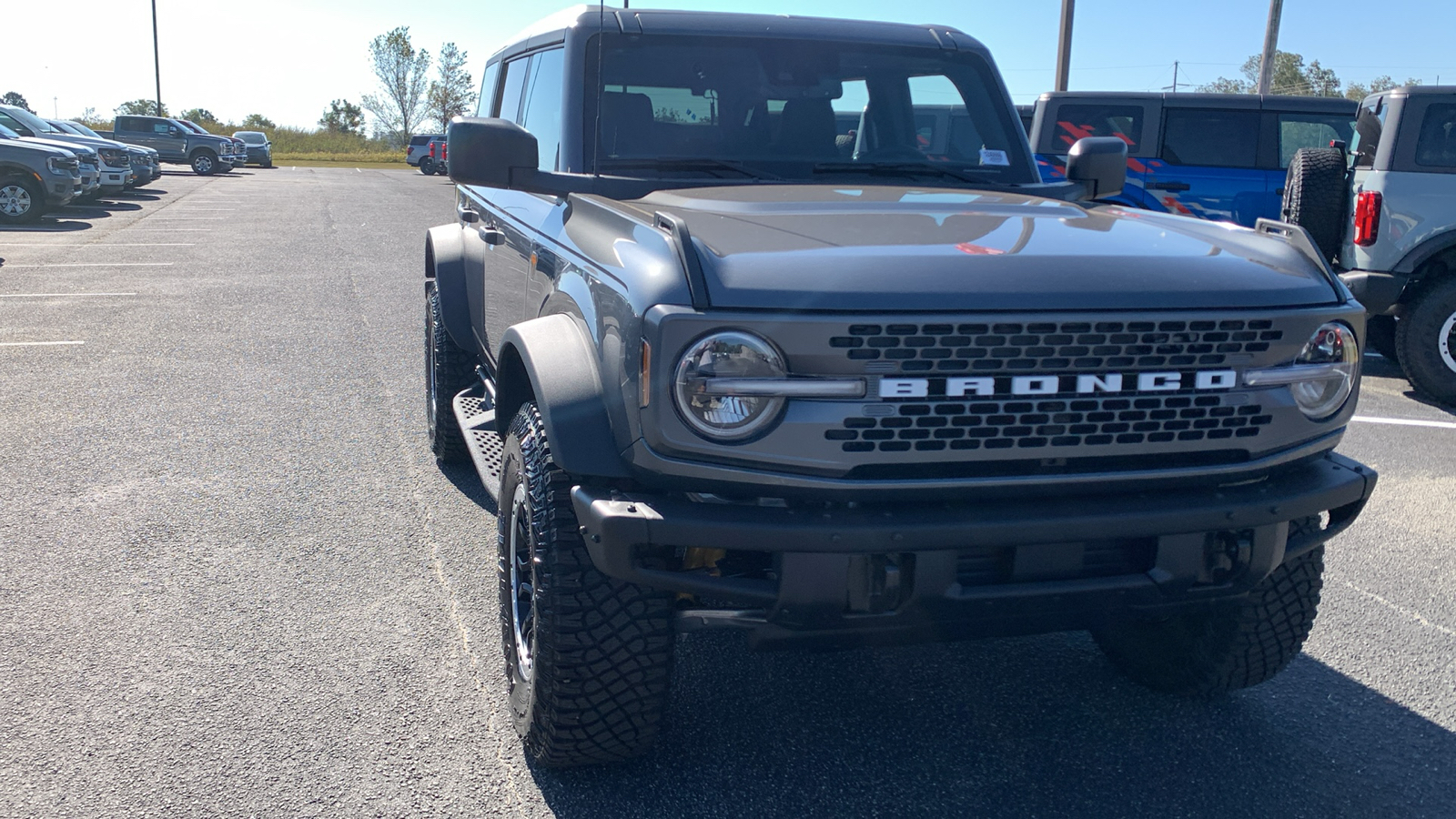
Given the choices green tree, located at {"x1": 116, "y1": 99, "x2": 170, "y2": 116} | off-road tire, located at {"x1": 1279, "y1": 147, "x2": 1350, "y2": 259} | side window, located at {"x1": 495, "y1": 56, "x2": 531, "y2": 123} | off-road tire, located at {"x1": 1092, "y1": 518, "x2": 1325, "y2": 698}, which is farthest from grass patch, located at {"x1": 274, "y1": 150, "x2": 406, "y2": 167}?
off-road tire, located at {"x1": 1092, "y1": 518, "x2": 1325, "y2": 698}

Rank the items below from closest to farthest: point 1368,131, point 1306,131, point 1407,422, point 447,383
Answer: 1. point 447,383
2. point 1407,422
3. point 1368,131
4. point 1306,131

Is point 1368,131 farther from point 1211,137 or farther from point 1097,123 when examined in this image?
point 1097,123

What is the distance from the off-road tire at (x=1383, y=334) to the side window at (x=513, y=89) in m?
6.34

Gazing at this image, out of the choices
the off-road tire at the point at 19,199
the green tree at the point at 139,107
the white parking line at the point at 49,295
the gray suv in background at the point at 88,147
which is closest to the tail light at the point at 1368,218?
the white parking line at the point at 49,295

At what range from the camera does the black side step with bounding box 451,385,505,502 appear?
3.72m

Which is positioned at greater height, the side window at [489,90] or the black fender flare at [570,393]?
the side window at [489,90]

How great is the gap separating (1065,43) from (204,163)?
97.7ft

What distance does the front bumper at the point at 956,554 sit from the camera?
7.57 feet

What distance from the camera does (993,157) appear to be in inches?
159

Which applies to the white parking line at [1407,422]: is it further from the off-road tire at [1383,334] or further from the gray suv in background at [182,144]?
the gray suv in background at [182,144]

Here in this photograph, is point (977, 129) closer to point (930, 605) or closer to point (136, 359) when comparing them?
point (930, 605)

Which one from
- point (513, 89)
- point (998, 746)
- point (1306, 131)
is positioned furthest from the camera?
point (1306, 131)

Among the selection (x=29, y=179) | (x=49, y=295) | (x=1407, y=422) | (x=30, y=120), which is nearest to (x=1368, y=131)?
(x=1407, y=422)

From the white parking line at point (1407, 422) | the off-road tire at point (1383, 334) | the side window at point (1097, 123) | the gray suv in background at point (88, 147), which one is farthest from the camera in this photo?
the gray suv in background at point (88, 147)
